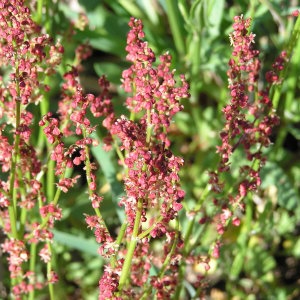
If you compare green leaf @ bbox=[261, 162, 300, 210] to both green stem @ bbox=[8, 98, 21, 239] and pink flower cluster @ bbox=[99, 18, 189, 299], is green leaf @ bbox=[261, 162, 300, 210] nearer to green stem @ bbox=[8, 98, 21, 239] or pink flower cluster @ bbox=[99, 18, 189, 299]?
pink flower cluster @ bbox=[99, 18, 189, 299]

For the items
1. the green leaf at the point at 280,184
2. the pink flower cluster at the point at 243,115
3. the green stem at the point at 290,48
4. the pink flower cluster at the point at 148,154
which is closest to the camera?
the pink flower cluster at the point at 148,154

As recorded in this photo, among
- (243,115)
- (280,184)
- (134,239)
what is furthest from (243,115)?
(280,184)

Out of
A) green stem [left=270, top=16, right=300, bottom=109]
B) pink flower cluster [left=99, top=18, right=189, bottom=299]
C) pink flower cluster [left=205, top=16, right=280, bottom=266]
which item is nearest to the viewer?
pink flower cluster [left=99, top=18, right=189, bottom=299]

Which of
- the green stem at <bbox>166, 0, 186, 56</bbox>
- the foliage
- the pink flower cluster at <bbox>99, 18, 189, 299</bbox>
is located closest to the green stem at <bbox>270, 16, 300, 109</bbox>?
the foliage

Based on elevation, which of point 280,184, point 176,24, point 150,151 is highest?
point 176,24

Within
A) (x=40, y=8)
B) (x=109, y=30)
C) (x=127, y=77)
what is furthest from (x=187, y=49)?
(x=127, y=77)

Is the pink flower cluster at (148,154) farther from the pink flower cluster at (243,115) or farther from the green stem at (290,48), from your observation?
the green stem at (290,48)

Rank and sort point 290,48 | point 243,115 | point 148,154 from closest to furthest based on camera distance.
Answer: point 148,154, point 243,115, point 290,48

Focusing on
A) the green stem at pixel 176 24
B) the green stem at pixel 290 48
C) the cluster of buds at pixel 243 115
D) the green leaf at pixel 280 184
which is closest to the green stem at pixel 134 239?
the cluster of buds at pixel 243 115

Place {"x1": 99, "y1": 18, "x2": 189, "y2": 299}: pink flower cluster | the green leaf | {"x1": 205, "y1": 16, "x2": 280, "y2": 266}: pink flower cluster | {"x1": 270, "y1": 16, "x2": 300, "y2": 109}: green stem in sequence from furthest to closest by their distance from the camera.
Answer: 1. the green leaf
2. {"x1": 270, "y1": 16, "x2": 300, "y2": 109}: green stem
3. {"x1": 205, "y1": 16, "x2": 280, "y2": 266}: pink flower cluster
4. {"x1": 99, "y1": 18, "x2": 189, "y2": 299}: pink flower cluster

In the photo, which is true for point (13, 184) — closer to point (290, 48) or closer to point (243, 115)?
point (243, 115)

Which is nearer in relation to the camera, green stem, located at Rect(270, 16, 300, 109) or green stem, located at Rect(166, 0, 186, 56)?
green stem, located at Rect(270, 16, 300, 109)
